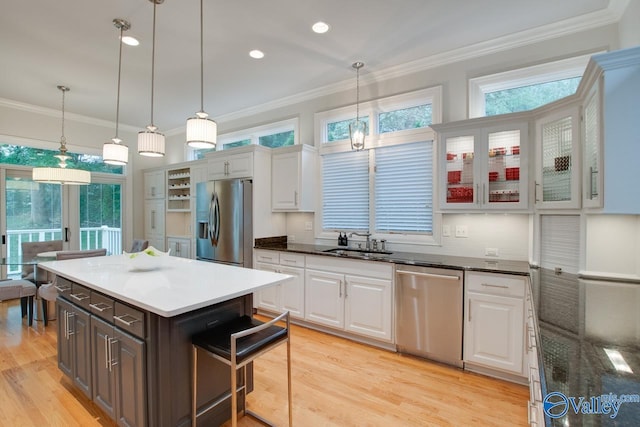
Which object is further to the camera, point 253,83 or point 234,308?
point 253,83

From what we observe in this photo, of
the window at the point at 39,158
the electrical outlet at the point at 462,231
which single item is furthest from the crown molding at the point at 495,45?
the window at the point at 39,158

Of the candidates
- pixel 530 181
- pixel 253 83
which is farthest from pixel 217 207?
pixel 530 181

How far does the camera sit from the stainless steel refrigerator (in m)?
3.90

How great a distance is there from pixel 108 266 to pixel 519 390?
11.3 ft

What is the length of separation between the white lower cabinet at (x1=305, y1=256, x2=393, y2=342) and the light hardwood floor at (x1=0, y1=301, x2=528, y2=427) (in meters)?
0.26

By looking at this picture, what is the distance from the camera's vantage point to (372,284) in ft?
9.88

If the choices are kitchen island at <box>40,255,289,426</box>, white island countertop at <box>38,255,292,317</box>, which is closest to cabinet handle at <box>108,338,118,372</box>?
kitchen island at <box>40,255,289,426</box>

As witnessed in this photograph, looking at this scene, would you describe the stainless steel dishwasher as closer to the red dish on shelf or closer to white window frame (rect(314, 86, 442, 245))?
white window frame (rect(314, 86, 442, 245))

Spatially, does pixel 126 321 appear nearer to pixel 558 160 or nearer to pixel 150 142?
pixel 150 142

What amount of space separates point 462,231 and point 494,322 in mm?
948

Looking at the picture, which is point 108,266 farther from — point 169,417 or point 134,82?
point 134,82

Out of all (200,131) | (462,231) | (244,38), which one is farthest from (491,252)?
(244,38)

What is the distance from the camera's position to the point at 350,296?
3.16 m

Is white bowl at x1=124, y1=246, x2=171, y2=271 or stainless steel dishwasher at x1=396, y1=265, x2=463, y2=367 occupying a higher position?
white bowl at x1=124, y1=246, x2=171, y2=271
